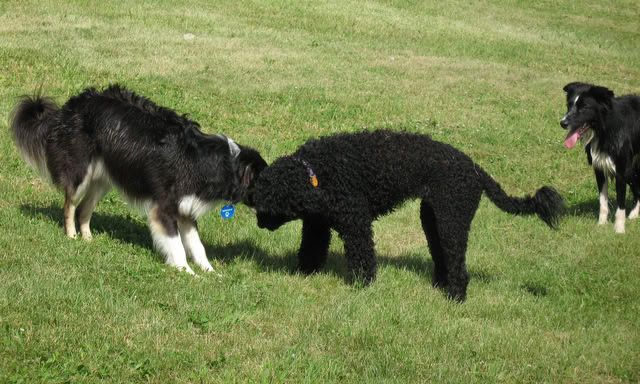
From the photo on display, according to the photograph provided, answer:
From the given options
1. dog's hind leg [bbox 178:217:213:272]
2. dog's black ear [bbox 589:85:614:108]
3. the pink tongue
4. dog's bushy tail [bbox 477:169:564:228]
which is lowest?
dog's hind leg [bbox 178:217:213:272]

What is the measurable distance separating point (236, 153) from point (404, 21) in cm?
1937

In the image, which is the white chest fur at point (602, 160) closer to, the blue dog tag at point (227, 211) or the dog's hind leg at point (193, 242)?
the blue dog tag at point (227, 211)

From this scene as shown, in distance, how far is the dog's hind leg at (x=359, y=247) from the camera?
775cm

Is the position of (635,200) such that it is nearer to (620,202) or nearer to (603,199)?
(603,199)

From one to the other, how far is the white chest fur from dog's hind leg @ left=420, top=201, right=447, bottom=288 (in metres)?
4.08

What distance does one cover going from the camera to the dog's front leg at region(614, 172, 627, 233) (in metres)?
10.9

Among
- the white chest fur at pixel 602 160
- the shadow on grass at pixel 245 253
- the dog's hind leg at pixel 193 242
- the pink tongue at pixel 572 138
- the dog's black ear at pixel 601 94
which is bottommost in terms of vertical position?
the shadow on grass at pixel 245 253

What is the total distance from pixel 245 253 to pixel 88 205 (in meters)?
1.76

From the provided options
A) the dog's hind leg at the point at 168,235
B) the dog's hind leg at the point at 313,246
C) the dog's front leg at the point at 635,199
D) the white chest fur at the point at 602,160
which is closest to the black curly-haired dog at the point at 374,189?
the dog's hind leg at the point at 313,246

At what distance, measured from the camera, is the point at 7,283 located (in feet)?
22.1

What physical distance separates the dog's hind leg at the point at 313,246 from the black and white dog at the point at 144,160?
699 millimetres

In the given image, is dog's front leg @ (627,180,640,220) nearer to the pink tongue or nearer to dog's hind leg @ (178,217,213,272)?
the pink tongue

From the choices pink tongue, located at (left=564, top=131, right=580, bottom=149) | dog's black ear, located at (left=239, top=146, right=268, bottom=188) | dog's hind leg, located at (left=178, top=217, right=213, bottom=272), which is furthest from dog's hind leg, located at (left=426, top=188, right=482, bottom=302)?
pink tongue, located at (left=564, top=131, right=580, bottom=149)

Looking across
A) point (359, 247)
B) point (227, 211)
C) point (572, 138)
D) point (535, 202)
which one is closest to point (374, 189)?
point (359, 247)
